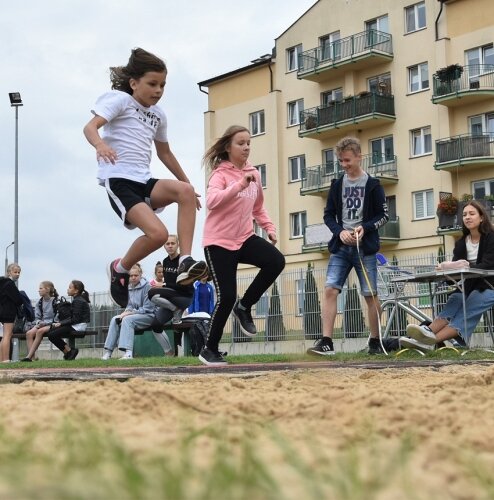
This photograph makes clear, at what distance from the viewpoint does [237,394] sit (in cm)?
351

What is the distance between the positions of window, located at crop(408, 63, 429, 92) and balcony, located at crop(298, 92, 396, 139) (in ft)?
3.51

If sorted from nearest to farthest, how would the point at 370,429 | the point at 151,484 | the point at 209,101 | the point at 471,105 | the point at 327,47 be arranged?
the point at 151,484, the point at 370,429, the point at 471,105, the point at 327,47, the point at 209,101

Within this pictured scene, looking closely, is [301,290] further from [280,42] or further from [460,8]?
[280,42]

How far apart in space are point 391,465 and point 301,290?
60.1ft

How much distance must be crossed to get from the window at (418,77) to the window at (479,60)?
2.24 metres

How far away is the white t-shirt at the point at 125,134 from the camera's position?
6.98 metres

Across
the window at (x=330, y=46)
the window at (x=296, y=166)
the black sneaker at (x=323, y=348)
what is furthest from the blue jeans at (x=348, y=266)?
the window at (x=296, y=166)

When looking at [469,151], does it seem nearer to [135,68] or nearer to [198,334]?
[198,334]

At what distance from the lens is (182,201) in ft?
23.0

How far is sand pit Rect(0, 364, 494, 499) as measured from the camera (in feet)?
5.36

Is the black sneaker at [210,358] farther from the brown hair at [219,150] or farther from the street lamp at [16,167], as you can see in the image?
the street lamp at [16,167]

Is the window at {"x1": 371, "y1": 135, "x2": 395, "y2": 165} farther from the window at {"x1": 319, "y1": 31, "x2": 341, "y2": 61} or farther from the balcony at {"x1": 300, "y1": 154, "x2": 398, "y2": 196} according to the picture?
the window at {"x1": 319, "y1": 31, "x2": 341, "y2": 61}

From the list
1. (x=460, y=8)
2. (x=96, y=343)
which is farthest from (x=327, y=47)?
(x=96, y=343)

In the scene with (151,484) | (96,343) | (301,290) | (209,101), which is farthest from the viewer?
(209,101)
